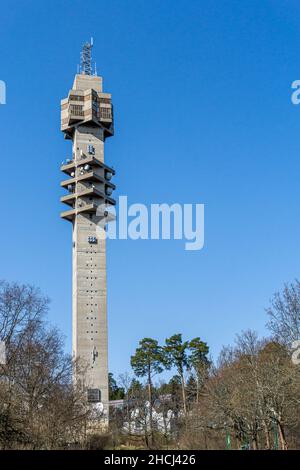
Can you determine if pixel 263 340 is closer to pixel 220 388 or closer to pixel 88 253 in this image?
pixel 220 388

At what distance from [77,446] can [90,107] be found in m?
47.5

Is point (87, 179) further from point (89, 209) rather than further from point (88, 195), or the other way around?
point (89, 209)

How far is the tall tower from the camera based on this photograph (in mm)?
69062

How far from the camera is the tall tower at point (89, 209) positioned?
69.1 m

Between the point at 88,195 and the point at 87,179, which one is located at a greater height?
the point at 87,179

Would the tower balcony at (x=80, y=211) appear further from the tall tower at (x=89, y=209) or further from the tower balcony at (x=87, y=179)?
the tower balcony at (x=87, y=179)

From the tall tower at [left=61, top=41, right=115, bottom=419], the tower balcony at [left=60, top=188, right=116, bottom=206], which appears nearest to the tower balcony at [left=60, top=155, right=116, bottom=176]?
the tall tower at [left=61, top=41, right=115, bottom=419]

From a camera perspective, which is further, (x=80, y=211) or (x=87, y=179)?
(x=87, y=179)

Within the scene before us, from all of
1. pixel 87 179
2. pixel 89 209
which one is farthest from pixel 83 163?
pixel 89 209

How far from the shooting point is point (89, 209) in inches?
2904

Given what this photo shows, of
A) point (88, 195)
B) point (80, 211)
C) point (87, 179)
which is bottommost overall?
point (80, 211)

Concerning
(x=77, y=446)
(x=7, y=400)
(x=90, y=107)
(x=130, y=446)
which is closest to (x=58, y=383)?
(x=77, y=446)

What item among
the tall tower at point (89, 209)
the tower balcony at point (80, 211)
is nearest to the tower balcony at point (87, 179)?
the tall tower at point (89, 209)

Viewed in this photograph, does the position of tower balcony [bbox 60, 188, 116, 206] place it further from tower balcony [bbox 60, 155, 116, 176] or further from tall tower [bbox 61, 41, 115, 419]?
tower balcony [bbox 60, 155, 116, 176]
